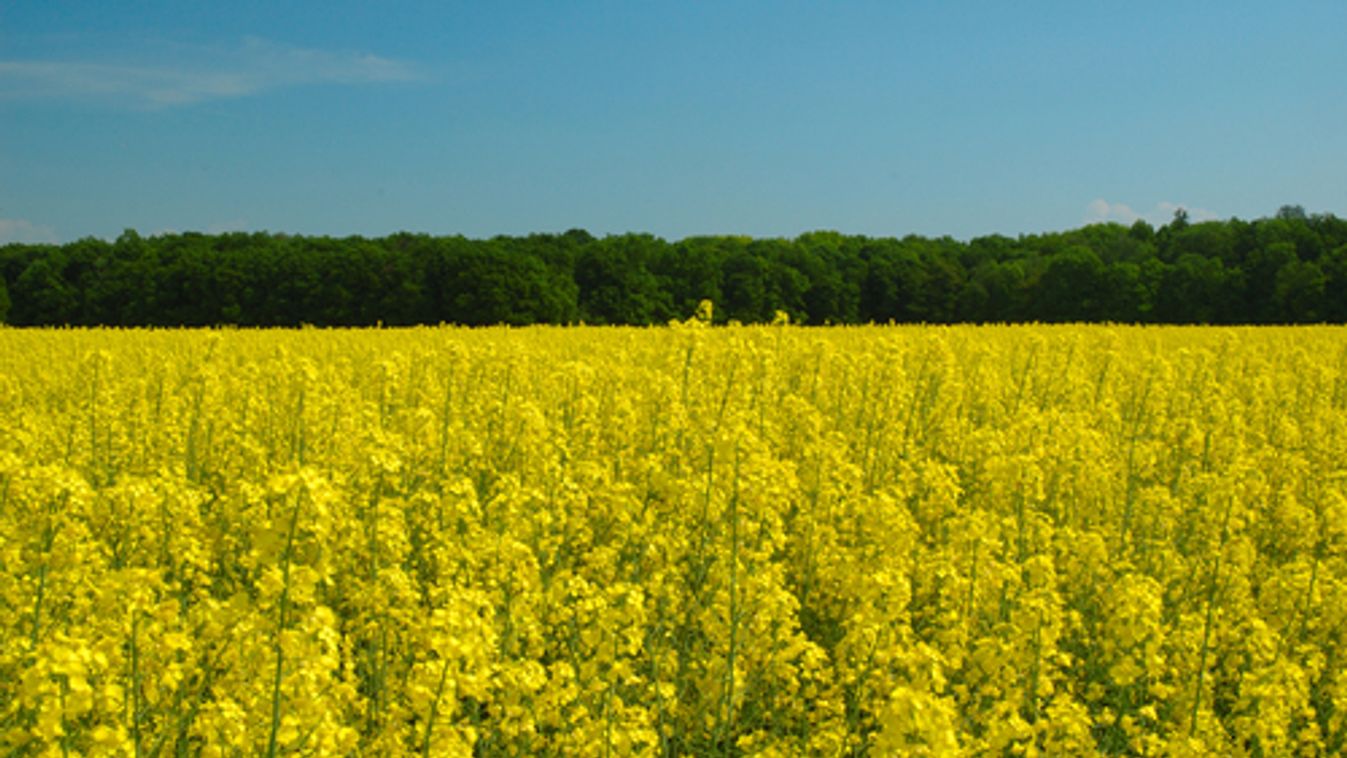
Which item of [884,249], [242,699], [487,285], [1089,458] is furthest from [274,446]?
[884,249]

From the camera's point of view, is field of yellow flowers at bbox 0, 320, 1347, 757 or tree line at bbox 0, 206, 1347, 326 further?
tree line at bbox 0, 206, 1347, 326

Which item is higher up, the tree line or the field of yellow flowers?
the tree line

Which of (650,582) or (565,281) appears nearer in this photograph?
(650,582)

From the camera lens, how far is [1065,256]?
196 ft

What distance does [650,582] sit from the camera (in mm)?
4715

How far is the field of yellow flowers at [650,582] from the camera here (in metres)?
3.36

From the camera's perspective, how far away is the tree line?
55688 mm

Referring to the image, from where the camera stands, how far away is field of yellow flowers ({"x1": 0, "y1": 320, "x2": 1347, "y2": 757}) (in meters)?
3.36

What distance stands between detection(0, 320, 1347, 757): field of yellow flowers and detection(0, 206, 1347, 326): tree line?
47.8 metres

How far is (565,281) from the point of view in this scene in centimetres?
6072

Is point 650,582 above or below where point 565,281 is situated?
below

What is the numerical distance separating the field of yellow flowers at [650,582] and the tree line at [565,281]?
47.8m

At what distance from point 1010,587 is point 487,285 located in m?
53.7

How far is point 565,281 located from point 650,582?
5685cm
